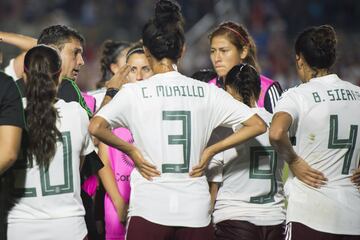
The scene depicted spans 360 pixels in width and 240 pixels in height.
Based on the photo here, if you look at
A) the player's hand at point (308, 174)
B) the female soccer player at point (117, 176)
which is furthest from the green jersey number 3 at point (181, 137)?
the female soccer player at point (117, 176)

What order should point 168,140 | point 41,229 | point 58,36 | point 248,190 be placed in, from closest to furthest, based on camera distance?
1. point 41,229
2. point 168,140
3. point 248,190
4. point 58,36

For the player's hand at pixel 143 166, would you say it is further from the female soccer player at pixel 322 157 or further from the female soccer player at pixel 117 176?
the female soccer player at pixel 117 176

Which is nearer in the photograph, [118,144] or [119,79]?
[118,144]

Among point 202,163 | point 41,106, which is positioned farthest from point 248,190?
point 41,106

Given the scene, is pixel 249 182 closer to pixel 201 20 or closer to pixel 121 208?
pixel 121 208

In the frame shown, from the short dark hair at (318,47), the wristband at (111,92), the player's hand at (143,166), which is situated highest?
the short dark hair at (318,47)

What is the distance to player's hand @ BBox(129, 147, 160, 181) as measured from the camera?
4.98 m

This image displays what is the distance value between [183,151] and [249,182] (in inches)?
28.5

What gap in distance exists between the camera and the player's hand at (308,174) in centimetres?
526

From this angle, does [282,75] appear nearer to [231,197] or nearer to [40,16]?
[40,16]

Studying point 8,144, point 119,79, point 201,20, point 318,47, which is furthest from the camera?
point 201,20

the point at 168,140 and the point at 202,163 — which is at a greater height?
the point at 168,140

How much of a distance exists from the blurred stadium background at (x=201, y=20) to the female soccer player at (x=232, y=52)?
9929 mm

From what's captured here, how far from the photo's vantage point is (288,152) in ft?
17.2
